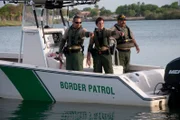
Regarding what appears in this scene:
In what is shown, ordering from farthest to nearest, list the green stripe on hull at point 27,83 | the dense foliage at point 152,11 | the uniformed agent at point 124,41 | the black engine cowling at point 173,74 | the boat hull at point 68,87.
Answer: the dense foliage at point 152,11
the uniformed agent at point 124,41
the green stripe on hull at point 27,83
the boat hull at point 68,87
the black engine cowling at point 173,74

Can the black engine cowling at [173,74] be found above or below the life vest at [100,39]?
below

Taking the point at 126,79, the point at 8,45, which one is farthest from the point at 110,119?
the point at 8,45

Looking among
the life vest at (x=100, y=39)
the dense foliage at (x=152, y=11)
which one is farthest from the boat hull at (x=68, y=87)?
the dense foliage at (x=152, y=11)

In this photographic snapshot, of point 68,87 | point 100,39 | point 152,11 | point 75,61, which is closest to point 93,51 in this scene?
→ point 100,39

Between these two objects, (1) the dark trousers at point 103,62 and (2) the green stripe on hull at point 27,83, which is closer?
(1) the dark trousers at point 103,62

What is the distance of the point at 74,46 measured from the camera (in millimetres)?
11984

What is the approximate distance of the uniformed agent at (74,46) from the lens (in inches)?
469

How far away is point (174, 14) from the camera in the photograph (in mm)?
75125

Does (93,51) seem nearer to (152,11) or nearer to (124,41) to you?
(124,41)

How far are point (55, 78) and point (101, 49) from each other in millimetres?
1076

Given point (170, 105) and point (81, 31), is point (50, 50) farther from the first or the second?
point (170, 105)

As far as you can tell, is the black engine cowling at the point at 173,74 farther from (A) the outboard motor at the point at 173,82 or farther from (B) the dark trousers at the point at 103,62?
(B) the dark trousers at the point at 103,62

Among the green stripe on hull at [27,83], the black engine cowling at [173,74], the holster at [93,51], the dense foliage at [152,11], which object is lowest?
the dense foliage at [152,11]

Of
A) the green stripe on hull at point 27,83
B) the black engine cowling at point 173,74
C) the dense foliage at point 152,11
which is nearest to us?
the black engine cowling at point 173,74
